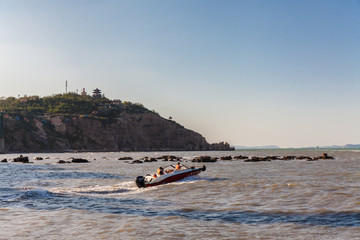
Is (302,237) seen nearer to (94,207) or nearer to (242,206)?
(242,206)

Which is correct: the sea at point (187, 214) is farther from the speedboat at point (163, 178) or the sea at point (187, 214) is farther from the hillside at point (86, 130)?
the hillside at point (86, 130)

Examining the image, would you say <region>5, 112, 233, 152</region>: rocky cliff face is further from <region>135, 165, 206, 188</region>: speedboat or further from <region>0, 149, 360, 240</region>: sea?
<region>0, 149, 360, 240</region>: sea

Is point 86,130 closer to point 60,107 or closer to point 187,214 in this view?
point 60,107

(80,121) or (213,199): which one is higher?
(80,121)

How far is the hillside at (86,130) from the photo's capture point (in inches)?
5389

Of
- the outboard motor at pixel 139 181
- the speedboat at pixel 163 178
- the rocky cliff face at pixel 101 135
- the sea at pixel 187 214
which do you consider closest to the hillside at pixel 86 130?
the rocky cliff face at pixel 101 135

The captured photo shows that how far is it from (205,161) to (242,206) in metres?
44.0

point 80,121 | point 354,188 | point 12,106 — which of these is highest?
point 12,106

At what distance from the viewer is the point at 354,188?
65.7 feet

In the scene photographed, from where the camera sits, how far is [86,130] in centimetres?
15138

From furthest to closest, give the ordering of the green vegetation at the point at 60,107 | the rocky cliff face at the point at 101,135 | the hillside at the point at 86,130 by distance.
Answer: the green vegetation at the point at 60,107
the hillside at the point at 86,130
the rocky cliff face at the point at 101,135

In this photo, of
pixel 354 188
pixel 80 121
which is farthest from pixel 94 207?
pixel 80 121

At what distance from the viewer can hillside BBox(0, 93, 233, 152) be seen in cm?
13688

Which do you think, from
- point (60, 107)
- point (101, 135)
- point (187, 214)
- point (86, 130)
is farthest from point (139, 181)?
point (60, 107)
